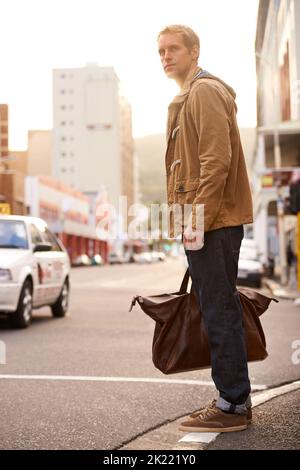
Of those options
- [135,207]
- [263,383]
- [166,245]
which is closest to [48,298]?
[263,383]

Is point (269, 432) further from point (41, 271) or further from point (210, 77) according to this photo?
point (41, 271)

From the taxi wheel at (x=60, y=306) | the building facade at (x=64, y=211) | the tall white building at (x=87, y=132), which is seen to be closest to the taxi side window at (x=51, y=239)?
the taxi wheel at (x=60, y=306)

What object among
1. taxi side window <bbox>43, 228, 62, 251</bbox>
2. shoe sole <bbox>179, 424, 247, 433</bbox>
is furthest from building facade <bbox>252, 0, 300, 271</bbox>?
taxi side window <bbox>43, 228, 62, 251</bbox>

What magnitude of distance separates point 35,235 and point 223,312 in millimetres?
7688

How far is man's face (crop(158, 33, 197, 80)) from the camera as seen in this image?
3943 millimetres

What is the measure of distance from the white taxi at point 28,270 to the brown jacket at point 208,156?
20.4 feet

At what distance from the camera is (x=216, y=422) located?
12.6 ft

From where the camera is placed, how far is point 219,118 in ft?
12.3

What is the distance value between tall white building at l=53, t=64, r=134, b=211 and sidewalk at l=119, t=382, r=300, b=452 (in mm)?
134718

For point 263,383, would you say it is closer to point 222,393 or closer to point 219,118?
point 222,393

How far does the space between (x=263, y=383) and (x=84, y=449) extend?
2.38m

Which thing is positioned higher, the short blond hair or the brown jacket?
the short blond hair

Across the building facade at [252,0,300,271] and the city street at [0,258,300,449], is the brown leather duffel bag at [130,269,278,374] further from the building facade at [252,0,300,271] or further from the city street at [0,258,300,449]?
the building facade at [252,0,300,271]
